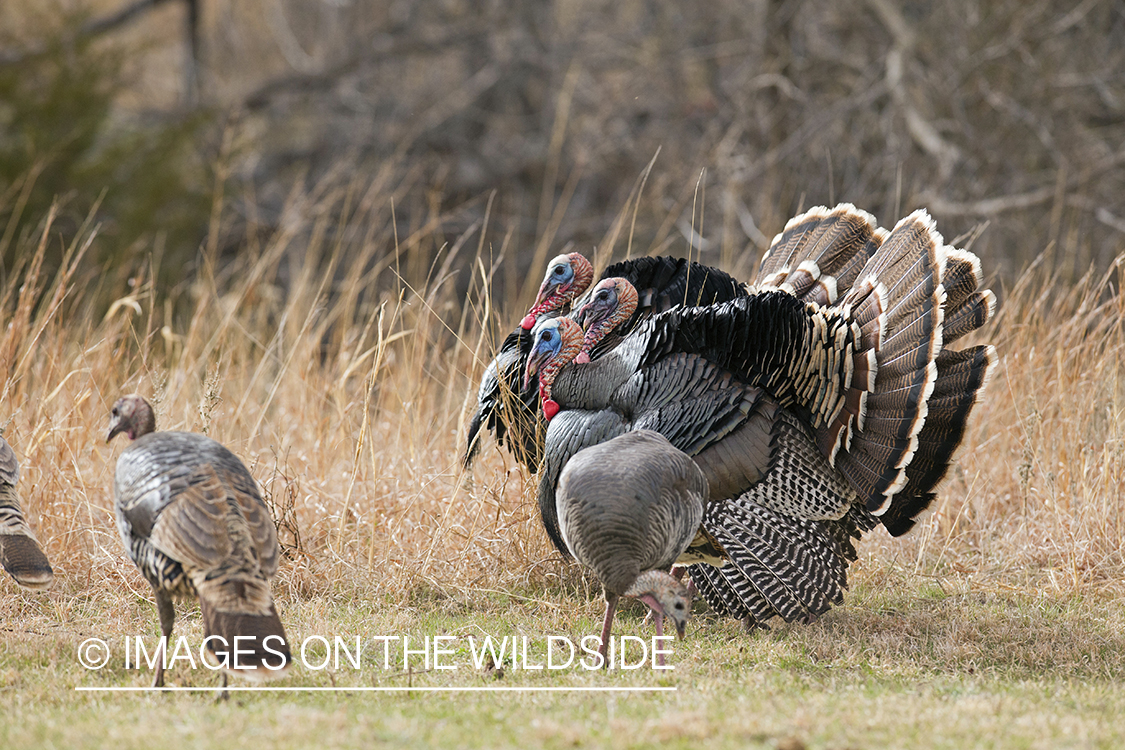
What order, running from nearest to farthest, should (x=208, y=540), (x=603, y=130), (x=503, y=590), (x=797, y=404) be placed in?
(x=208, y=540)
(x=797, y=404)
(x=503, y=590)
(x=603, y=130)

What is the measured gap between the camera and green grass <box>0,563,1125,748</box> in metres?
2.85

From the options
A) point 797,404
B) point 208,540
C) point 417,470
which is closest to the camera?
point 208,540

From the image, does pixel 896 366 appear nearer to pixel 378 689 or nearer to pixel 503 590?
pixel 503 590

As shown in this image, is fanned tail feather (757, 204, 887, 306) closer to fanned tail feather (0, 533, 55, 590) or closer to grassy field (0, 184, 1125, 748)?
grassy field (0, 184, 1125, 748)

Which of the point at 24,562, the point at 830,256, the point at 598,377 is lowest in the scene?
the point at 24,562

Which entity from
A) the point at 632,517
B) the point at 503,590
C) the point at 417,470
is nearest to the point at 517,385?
the point at 417,470

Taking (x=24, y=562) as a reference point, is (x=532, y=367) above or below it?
above

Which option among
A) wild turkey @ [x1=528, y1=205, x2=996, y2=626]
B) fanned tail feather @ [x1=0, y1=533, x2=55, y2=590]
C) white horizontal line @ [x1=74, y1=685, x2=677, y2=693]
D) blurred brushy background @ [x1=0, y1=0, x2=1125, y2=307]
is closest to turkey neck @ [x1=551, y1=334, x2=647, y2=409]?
wild turkey @ [x1=528, y1=205, x2=996, y2=626]

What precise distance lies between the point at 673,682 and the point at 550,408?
123 centimetres

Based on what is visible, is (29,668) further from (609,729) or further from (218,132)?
(218,132)

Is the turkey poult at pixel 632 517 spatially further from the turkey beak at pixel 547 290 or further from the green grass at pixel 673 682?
the turkey beak at pixel 547 290

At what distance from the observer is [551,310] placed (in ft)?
15.5

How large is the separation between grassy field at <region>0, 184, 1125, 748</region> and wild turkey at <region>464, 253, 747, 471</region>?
20 centimetres

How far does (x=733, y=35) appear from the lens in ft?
36.9
